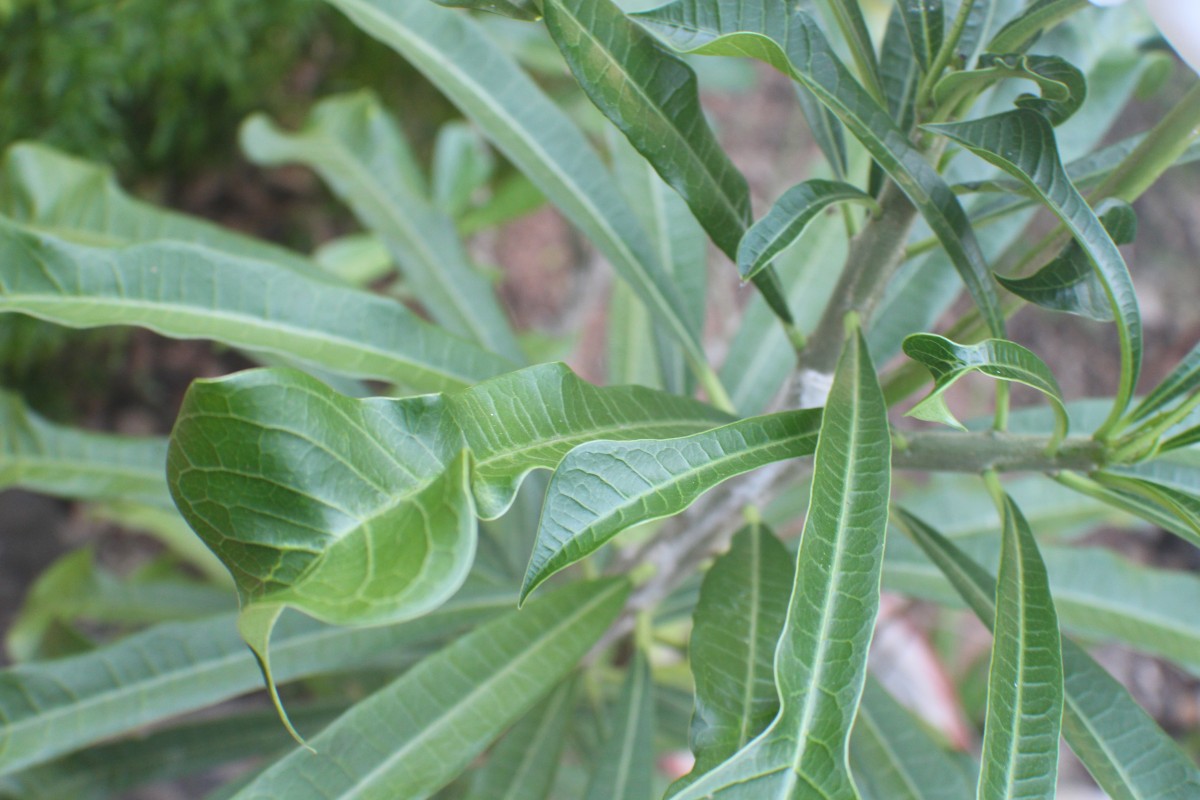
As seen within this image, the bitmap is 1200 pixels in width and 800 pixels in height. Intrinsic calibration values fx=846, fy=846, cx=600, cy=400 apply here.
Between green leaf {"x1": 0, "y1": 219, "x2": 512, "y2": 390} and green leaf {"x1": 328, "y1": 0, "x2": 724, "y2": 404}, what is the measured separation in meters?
0.18

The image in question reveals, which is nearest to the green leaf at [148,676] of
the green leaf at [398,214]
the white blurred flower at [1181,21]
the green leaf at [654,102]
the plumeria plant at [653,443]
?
the plumeria plant at [653,443]

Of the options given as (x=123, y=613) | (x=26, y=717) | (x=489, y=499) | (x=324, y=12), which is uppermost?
(x=489, y=499)

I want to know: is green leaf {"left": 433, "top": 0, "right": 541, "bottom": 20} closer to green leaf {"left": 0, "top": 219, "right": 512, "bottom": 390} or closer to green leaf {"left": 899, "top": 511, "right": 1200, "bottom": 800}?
green leaf {"left": 0, "top": 219, "right": 512, "bottom": 390}

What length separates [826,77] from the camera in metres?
0.51

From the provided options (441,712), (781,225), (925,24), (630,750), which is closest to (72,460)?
(441,712)

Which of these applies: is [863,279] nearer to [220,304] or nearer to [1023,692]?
[1023,692]

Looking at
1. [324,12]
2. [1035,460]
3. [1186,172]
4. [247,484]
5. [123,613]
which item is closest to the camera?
[247,484]

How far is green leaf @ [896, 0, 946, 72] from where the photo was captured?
526 millimetres

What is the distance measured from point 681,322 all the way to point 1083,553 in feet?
1.83

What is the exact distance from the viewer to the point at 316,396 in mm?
381

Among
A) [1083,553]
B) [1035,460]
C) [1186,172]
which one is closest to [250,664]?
[1035,460]

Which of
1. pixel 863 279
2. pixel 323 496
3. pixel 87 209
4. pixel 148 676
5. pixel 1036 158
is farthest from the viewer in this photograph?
pixel 87 209

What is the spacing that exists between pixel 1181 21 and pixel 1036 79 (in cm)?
8

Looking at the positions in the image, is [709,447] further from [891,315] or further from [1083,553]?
[1083,553]
